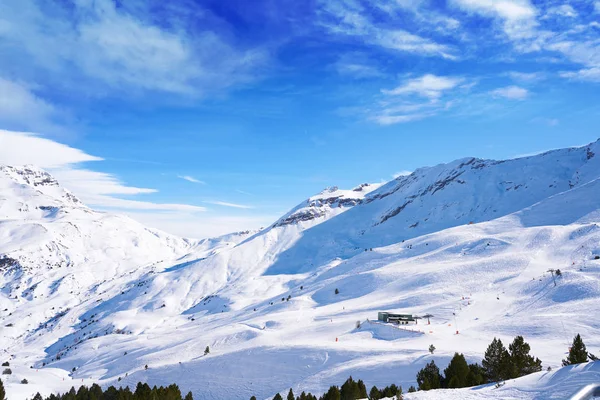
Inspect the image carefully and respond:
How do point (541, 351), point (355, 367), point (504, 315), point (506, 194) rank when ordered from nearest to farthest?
point (541, 351)
point (355, 367)
point (504, 315)
point (506, 194)

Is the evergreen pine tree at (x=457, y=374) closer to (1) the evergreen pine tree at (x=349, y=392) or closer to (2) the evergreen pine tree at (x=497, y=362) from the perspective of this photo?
(2) the evergreen pine tree at (x=497, y=362)

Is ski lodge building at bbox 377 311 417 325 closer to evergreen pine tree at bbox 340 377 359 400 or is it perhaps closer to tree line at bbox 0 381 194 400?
evergreen pine tree at bbox 340 377 359 400

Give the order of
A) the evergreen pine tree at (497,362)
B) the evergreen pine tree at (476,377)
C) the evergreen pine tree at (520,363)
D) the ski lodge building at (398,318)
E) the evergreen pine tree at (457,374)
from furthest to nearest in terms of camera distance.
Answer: the ski lodge building at (398,318) → the evergreen pine tree at (476,377) → the evergreen pine tree at (457,374) → the evergreen pine tree at (497,362) → the evergreen pine tree at (520,363)

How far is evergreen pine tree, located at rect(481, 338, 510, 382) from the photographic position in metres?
24.3

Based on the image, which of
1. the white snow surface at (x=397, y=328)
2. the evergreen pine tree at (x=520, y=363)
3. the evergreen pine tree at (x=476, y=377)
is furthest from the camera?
the white snow surface at (x=397, y=328)

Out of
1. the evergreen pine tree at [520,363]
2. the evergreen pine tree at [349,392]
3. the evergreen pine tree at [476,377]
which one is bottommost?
the evergreen pine tree at [349,392]

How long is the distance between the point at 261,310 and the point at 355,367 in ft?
189

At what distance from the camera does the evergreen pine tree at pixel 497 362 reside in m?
24.3

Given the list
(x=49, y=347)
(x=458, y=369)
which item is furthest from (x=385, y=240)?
(x=458, y=369)

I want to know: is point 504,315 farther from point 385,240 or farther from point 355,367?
point 385,240

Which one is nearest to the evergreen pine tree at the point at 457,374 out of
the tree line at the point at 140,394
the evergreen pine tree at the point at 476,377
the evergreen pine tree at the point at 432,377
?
the evergreen pine tree at the point at 476,377

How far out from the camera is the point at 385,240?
175 meters

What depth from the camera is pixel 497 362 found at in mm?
25250

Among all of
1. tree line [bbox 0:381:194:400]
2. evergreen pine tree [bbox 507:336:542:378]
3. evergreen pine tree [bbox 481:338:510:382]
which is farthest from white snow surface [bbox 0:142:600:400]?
tree line [bbox 0:381:194:400]
